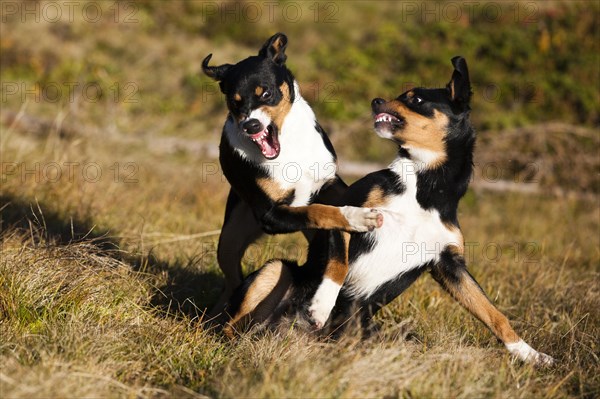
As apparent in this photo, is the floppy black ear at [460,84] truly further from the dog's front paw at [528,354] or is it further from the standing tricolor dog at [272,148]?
the dog's front paw at [528,354]

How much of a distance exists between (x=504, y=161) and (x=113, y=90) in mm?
6196

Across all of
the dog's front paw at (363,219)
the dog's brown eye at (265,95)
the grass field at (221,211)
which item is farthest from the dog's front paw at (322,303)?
the dog's brown eye at (265,95)

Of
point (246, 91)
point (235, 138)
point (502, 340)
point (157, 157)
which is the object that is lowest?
point (157, 157)

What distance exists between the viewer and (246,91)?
15.9 feet

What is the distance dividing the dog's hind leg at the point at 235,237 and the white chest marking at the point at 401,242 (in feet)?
3.54

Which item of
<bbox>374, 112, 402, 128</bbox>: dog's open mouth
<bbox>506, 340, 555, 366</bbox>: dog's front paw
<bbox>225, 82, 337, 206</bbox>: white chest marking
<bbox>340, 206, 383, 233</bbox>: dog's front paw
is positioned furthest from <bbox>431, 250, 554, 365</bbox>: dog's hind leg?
<bbox>225, 82, 337, 206</bbox>: white chest marking

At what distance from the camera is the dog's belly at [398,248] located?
443 centimetres

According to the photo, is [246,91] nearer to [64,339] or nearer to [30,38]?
[64,339]

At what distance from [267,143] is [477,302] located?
1.58m

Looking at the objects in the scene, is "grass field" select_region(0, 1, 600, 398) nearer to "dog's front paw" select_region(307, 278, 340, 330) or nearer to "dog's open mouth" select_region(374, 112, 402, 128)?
"dog's front paw" select_region(307, 278, 340, 330)

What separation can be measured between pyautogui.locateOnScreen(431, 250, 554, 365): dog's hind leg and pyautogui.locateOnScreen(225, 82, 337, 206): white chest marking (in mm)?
929

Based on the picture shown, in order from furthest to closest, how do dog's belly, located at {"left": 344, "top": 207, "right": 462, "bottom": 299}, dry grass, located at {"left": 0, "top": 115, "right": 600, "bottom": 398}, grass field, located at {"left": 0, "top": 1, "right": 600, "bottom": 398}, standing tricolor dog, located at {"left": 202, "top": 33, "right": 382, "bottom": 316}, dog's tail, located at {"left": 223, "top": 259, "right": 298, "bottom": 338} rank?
standing tricolor dog, located at {"left": 202, "top": 33, "right": 382, "bottom": 316}
dog's tail, located at {"left": 223, "top": 259, "right": 298, "bottom": 338}
dog's belly, located at {"left": 344, "top": 207, "right": 462, "bottom": 299}
grass field, located at {"left": 0, "top": 1, "right": 600, "bottom": 398}
dry grass, located at {"left": 0, "top": 115, "right": 600, "bottom": 398}

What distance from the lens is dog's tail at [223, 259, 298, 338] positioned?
4574mm

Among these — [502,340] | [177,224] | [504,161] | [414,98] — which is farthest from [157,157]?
[502,340]
